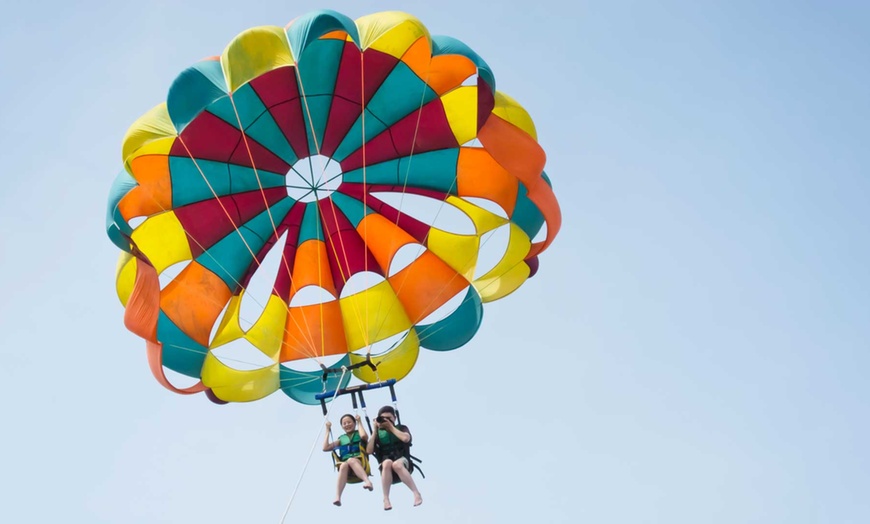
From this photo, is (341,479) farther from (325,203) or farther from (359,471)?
(325,203)

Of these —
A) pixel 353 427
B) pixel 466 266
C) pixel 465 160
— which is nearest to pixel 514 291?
pixel 466 266

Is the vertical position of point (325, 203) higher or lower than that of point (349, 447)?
higher

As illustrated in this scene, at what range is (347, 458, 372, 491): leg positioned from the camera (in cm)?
938

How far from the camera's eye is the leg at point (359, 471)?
9.38 meters

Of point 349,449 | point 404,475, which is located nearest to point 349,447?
point 349,449

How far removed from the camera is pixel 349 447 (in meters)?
9.59

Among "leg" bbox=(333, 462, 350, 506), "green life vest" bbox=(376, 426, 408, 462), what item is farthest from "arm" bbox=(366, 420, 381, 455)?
"leg" bbox=(333, 462, 350, 506)

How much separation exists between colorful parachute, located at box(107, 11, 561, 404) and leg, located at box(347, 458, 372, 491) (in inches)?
47.7

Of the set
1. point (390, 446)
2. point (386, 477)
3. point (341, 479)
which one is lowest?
point (386, 477)

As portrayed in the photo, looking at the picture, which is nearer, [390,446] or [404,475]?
[404,475]

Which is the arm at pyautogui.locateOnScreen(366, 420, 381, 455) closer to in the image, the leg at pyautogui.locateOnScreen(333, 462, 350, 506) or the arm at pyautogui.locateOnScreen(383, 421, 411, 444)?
the arm at pyautogui.locateOnScreen(383, 421, 411, 444)

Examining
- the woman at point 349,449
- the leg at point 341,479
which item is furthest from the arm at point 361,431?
the leg at point 341,479

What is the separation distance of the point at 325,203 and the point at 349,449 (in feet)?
9.25

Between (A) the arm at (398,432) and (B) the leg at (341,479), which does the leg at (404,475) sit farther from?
(B) the leg at (341,479)
